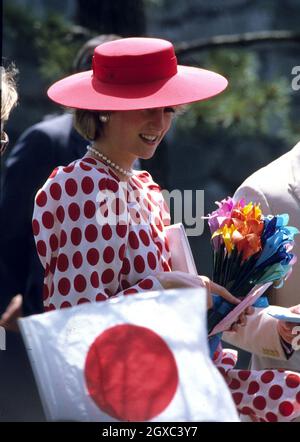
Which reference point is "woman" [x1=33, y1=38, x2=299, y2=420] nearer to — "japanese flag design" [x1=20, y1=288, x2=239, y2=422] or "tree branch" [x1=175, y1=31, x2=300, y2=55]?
"japanese flag design" [x1=20, y1=288, x2=239, y2=422]

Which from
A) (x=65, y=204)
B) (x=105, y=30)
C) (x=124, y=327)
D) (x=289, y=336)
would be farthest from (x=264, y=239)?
(x=105, y=30)

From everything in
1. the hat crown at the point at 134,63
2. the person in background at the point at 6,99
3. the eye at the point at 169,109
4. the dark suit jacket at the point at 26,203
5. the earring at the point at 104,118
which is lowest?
the dark suit jacket at the point at 26,203

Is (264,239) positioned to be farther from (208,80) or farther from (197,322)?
(197,322)

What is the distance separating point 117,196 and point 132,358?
2.01 ft

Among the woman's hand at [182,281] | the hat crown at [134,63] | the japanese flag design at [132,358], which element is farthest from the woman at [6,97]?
the japanese flag design at [132,358]

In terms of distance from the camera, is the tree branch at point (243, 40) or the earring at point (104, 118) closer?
the earring at point (104, 118)

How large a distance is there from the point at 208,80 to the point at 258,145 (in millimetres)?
5388

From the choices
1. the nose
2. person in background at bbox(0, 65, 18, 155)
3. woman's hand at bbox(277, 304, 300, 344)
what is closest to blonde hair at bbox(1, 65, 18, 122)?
person in background at bbox(0, 65, 18, 155)

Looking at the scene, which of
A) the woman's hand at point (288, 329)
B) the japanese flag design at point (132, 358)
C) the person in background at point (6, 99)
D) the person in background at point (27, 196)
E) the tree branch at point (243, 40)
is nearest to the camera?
the japanese flag design at point (132, 358)

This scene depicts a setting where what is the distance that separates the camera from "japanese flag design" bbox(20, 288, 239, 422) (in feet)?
8.17

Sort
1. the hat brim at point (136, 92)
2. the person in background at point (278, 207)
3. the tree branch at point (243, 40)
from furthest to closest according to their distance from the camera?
the tree branch at point (243, 40) → the person in background at point (278, 207) → the hat brim at point (136, 92)

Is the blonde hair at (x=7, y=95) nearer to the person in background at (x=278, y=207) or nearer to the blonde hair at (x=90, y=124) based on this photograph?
the blonde hair at (x=90, y=124)

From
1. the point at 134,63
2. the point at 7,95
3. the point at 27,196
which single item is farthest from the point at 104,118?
the point at 27,196

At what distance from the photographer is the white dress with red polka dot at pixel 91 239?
2.94 m
